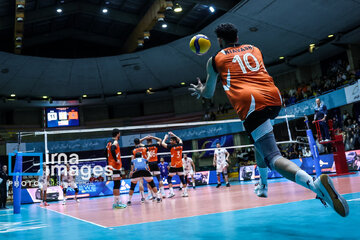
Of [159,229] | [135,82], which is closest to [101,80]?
[135,82]

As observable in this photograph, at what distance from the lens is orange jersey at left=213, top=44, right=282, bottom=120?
9.50 feet

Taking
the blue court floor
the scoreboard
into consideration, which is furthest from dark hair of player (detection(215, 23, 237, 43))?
the scoreboard

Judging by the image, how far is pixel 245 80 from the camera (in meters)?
3.00

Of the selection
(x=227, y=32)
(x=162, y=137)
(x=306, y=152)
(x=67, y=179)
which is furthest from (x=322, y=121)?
(x=162, y=137)

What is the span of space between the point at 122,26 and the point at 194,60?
5.30m

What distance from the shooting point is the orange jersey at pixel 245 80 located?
2.89 metres

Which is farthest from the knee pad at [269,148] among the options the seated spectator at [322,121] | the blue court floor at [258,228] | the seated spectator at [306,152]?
the seated spectator at [306,152]

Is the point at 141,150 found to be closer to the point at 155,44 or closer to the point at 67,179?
the point at 67,179

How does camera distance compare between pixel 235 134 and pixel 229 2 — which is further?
pixel 235 134

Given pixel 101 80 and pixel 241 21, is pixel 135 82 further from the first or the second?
pixel 241 21

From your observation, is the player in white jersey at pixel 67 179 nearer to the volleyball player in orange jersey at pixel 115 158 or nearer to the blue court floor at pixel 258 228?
the volleyball player in orange jersey at pixel 115 158

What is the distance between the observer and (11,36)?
20.4m

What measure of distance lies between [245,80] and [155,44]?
1982cm

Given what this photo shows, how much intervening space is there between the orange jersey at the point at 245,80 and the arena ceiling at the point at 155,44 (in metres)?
13.8
